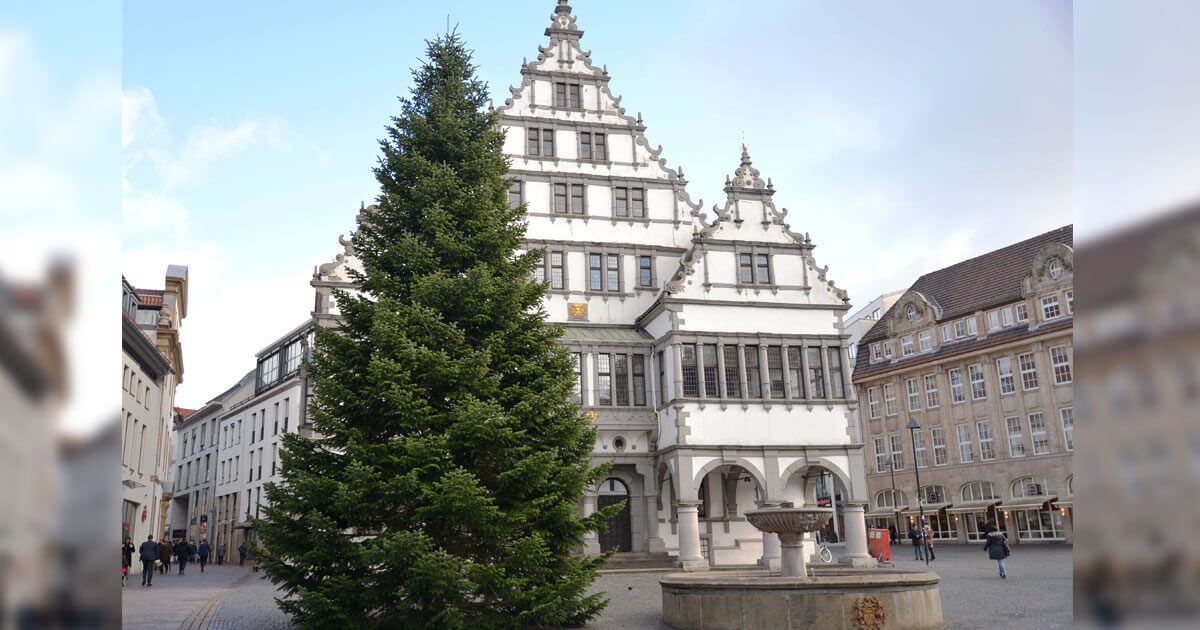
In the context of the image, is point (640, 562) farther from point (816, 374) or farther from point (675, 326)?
point (816, 374)

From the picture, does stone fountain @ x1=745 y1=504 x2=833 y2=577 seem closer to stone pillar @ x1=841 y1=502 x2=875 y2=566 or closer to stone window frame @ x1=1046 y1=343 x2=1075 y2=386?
stone pillar @ x1=841 y1=502 x2=875 y2=566

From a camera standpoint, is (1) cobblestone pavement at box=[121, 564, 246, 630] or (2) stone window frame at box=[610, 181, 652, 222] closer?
(1) cobblestone pavement at box=[121, 564, 246, 630]

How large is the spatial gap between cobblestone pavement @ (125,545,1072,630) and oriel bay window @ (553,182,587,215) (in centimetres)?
1404

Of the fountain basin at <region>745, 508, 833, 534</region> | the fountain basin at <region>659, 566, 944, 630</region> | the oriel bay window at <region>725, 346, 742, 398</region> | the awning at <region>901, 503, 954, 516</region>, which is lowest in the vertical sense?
the fountain basin at <region>659, 566, 944, 630</region>

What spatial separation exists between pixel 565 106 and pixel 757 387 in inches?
541

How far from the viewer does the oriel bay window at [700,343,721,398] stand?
30.8 metres

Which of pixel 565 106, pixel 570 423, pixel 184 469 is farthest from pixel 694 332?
pixel 184 469

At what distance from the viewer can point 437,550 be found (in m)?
12.8

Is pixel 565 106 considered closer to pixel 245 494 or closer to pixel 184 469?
pixel 245 494

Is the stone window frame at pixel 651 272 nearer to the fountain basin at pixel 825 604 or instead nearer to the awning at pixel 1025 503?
the fountain basin at pixel 825 604

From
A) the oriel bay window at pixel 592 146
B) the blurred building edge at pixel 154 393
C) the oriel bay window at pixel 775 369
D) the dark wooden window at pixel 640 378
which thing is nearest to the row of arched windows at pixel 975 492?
the oriel bay window at pixel 775 369

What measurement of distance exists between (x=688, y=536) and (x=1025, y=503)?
23.8 meters

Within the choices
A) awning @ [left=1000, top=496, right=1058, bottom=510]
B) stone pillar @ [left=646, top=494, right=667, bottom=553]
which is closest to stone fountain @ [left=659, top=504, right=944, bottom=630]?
stone pillar @ [left=646, top=494, right=667, bottom=553]
